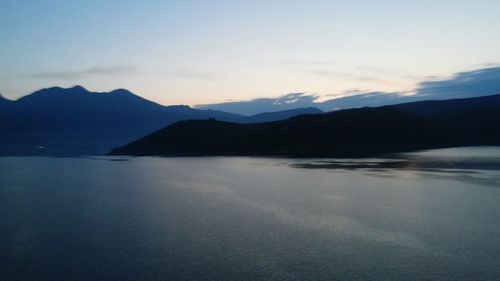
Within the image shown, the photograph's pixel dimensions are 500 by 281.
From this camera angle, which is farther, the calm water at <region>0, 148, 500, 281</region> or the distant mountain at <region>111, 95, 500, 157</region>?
the distant mountain at <region>111, 95, 500, 157</region>

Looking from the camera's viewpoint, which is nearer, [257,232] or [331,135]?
[257,232]

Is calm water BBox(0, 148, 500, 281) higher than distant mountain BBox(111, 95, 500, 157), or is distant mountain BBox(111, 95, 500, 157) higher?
distant mountain BBox(111, 95, 500, 157)

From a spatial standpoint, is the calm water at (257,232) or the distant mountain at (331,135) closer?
the calm water at (257,232)

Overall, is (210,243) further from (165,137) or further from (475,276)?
(165,137)

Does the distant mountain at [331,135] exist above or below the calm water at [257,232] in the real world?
above
